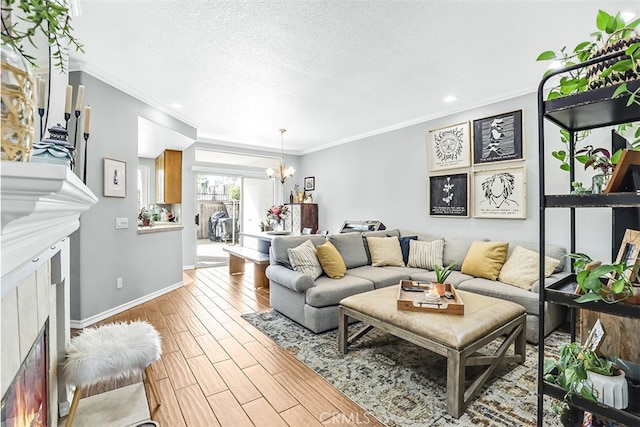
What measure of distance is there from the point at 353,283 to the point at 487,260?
63.6 inches

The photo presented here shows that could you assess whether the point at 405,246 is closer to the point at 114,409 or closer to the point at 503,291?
the point at 503,291

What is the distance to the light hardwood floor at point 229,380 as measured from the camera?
6.00 ft

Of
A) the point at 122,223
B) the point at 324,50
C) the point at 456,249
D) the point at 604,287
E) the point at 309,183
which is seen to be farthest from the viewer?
the point at 309,183

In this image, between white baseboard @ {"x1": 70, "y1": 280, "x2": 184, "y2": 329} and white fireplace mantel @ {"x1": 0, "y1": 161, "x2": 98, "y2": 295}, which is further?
white baseboard @ {"x1": 70, "y1": 280, "x2": 184, "y2": 329}

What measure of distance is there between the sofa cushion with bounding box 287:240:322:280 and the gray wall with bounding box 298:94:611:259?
2.23 metres

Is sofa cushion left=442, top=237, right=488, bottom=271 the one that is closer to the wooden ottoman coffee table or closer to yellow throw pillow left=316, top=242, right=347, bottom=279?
the wooden ottoman coffee table

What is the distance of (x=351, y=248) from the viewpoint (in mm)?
4055

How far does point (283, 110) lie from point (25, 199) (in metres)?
4.20

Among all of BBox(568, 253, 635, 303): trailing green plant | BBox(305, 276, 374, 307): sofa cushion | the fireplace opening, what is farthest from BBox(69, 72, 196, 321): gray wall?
BBox(568, 253, 635, 303): trailing green plant

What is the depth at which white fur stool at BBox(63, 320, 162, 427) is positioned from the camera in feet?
5.19

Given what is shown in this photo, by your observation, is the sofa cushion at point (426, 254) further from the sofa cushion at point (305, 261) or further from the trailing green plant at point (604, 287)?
the trailing green plant at point (604, 287)

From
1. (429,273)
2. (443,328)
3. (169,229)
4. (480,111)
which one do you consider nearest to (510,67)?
(480,111)

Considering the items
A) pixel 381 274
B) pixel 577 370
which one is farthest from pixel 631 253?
pixel 381 274

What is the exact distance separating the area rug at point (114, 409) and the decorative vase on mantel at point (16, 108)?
1.79 m
